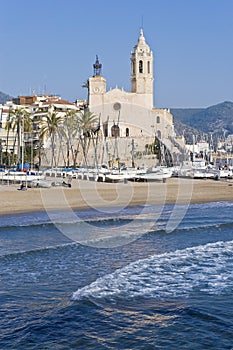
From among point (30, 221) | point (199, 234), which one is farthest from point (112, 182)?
point (199, 234)

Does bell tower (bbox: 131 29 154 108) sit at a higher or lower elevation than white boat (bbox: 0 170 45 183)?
higher

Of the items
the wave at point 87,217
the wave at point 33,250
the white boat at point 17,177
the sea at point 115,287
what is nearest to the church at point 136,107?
the white boat at point 17,177

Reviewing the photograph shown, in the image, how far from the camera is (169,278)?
11984 mm

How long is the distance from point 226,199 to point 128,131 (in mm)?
57926

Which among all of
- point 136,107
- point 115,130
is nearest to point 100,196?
point 115,130

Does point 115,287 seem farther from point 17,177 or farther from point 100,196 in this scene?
point 17,177

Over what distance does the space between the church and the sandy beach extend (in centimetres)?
4593

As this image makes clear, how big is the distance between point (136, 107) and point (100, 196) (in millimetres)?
63256

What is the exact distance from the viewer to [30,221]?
21.5m

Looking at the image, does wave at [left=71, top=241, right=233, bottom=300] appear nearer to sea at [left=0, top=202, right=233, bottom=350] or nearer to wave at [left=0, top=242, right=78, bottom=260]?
sea at [left=0, top=202, right=233, bottom=350]

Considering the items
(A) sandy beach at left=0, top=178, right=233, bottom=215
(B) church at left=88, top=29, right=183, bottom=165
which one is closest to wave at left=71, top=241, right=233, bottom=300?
(A) sandy beach at left=0, top=178, right=233, bottom=215

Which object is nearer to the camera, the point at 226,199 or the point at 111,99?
the point at 226,199

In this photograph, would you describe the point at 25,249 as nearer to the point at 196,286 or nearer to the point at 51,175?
the point at 196,286

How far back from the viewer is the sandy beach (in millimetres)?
27547
